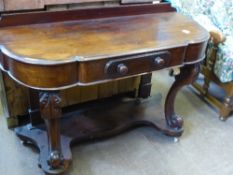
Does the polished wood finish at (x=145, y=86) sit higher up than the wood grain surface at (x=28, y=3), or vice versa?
the wood grain surface at (x=28, y=3)

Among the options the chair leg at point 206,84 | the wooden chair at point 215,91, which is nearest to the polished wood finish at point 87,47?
the wooden chair at point 215,91

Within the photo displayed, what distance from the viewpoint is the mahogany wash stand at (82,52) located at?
1.13 meters

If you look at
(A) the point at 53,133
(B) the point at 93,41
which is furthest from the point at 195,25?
(A) the point at 53,133

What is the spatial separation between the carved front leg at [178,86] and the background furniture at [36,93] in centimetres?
36

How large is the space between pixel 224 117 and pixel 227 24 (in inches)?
27.7

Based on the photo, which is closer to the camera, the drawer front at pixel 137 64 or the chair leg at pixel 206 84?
the drawer front at pixel 137 64

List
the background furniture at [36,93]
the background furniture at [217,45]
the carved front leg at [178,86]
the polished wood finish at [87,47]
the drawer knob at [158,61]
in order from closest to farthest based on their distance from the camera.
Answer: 1. the polished wood finish at [87,47]
2. the drawer knob at [158,61]
3. the background furniture at [36,93]
4. the carved front leg at [178,86]
5. the background furniture at [217,45]

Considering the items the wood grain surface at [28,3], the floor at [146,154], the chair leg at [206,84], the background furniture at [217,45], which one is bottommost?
the floor at [146,154]

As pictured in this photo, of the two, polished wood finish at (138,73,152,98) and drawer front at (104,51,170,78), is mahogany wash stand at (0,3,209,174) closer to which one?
drawer front at (104,51,170,78)

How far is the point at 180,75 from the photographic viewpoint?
Answer: 1.62m

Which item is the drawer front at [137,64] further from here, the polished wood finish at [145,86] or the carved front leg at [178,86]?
the polished wood finish at [145,86]

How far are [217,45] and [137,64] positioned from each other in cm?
95

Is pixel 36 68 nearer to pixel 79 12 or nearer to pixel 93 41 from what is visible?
pixel 93 41

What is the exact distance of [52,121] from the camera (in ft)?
4.29
